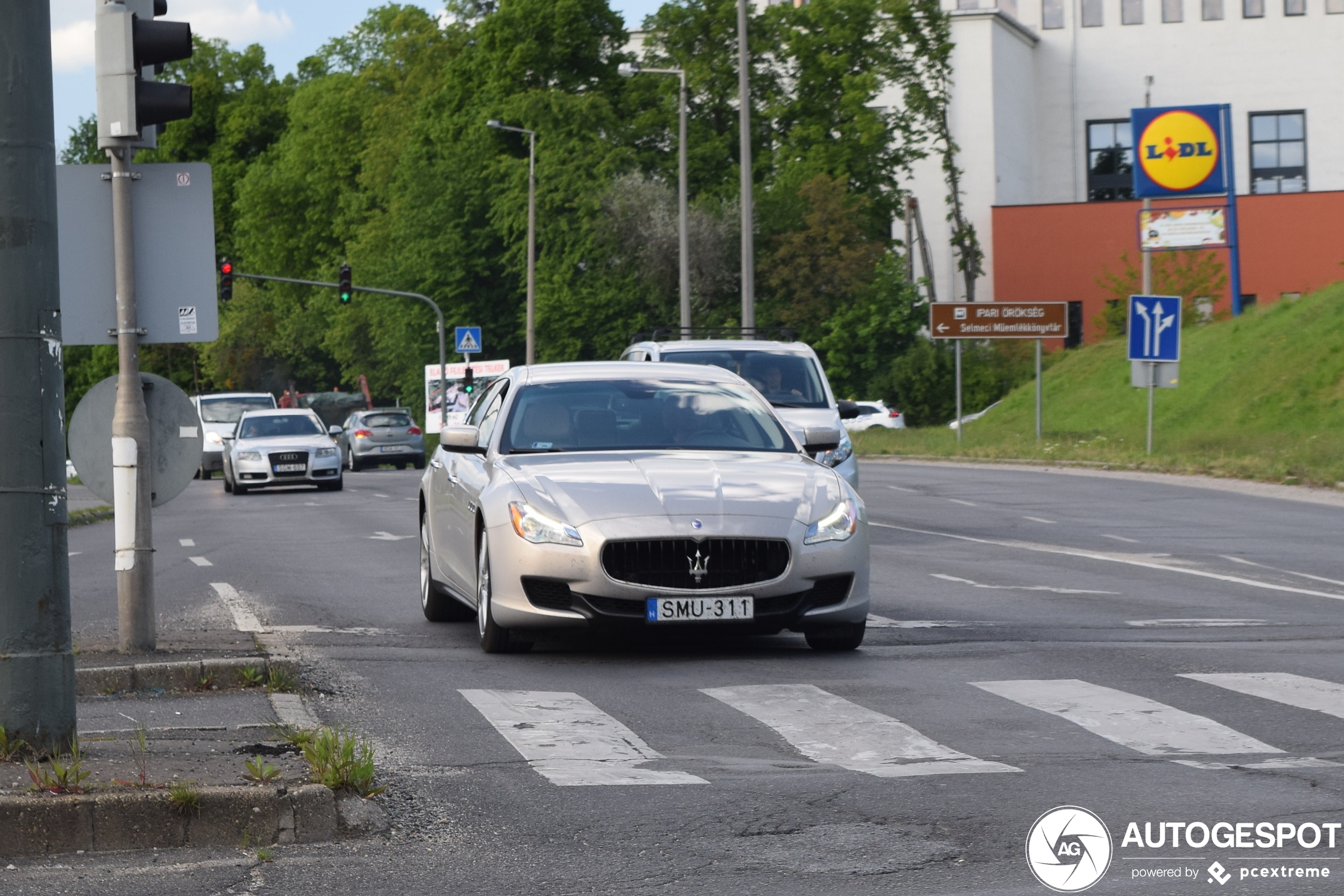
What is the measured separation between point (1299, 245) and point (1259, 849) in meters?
71.4

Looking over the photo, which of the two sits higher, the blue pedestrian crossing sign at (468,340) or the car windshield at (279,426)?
the blue pedestrian crossing sign at (468,340)

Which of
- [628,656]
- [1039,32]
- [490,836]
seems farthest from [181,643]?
[1039,32]

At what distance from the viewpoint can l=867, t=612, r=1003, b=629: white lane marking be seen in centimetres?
1195

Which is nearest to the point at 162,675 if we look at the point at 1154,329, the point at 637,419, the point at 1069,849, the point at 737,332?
the point at 637,419

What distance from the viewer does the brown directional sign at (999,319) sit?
45125 mm

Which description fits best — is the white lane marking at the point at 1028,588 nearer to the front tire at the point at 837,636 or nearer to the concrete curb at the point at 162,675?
the front tire at the point at 837,636

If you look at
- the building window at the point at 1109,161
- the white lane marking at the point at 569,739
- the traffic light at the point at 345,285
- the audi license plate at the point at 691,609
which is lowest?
the white lane marking at the point at 569,739

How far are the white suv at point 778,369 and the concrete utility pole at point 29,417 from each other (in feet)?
40.7

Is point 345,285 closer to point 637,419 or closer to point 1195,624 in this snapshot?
point 637,419

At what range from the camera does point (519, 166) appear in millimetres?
67062

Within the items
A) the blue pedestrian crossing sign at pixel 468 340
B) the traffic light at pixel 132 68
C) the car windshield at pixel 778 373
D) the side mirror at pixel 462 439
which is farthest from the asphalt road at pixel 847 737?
the blue pedestrian crossing sign at pixel 468 340

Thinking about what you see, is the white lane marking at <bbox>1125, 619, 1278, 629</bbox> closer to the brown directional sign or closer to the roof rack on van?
the roof rack on van

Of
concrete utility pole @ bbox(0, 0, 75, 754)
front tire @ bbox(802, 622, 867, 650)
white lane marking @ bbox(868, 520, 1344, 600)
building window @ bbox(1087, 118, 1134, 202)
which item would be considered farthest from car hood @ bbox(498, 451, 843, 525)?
building window @ bbox(1087, 118, 1134, 202)

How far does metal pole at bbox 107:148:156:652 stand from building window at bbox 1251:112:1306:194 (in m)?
75.2
